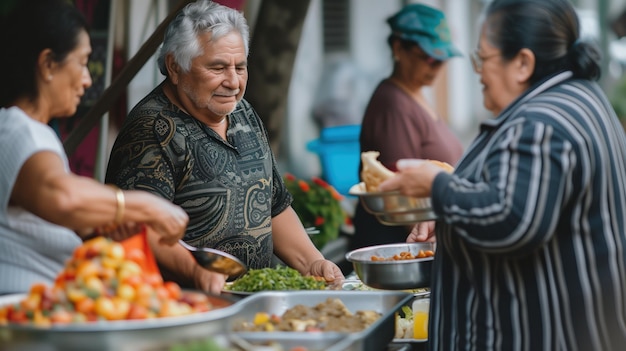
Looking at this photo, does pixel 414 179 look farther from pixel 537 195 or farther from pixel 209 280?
pixel 209 280

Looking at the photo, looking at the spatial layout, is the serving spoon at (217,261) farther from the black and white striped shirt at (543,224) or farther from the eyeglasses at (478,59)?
the eyeglasses at (478,59)

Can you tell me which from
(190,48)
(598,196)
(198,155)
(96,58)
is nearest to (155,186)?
(198,155)

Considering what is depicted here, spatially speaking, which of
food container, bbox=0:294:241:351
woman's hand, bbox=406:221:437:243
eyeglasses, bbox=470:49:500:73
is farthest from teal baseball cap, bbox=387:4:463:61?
food container, bbox=0:294:241:351

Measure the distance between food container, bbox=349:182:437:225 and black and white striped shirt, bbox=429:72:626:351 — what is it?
0.41ft

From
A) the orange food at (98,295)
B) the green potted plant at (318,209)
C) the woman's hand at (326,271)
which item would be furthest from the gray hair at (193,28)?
the green potted plant at (318,209)

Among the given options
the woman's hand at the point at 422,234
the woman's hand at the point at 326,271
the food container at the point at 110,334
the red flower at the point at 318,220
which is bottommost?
the red flower at the point at 318,220

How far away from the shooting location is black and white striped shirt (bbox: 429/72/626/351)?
2.85m

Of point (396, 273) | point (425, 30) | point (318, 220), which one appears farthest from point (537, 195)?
point (318, 220)

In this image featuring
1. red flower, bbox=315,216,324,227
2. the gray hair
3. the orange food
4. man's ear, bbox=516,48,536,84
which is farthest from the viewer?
red flower, bbox=315,216,324,227

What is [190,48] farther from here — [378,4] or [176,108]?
[378,4]

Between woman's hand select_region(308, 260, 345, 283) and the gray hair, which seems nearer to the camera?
the gray hair

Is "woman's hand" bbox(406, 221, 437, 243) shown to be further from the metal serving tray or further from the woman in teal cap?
the woman in teal cap

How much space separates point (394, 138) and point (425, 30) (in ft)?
2.37

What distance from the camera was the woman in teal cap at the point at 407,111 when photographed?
19.0ft
